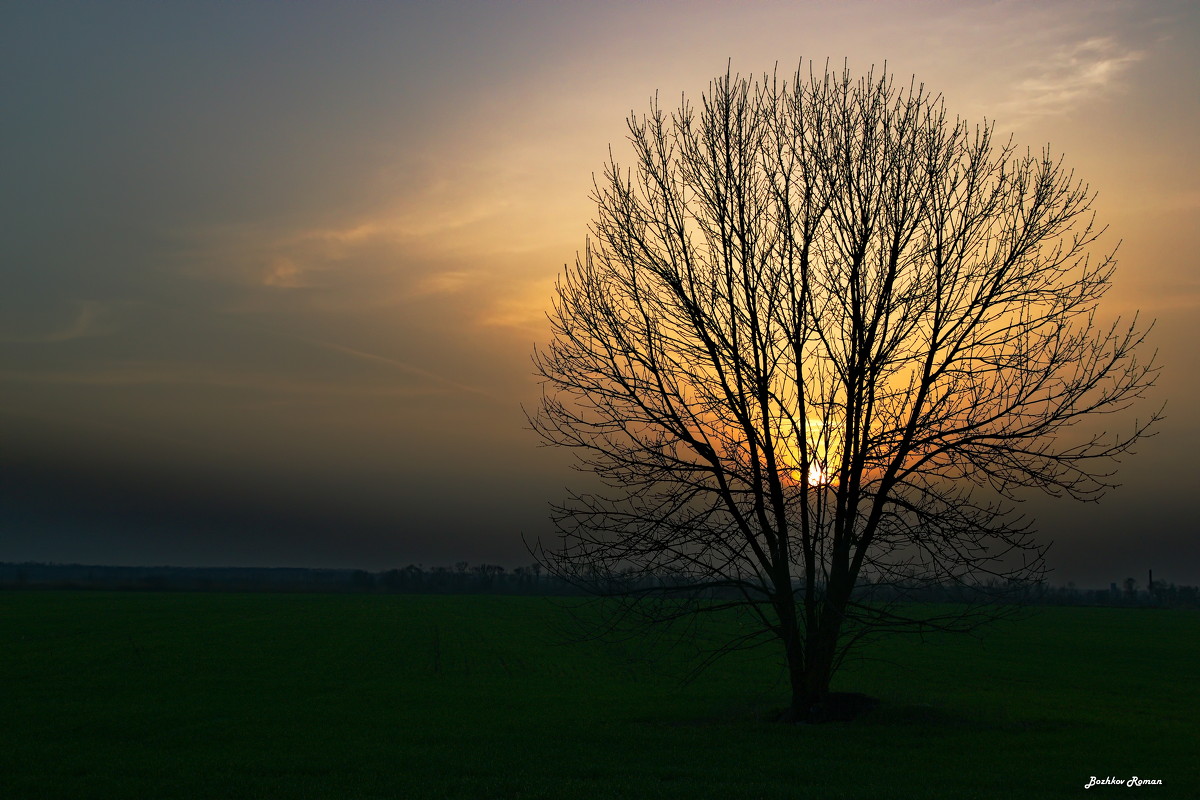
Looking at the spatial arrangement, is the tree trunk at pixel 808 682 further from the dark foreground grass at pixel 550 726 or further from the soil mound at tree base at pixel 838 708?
the dark foreground grass at pixel 550 726

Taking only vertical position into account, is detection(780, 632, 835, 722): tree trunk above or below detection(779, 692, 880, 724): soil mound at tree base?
above

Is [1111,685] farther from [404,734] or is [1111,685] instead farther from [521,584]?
[521,584]

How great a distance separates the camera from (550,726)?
2239cm

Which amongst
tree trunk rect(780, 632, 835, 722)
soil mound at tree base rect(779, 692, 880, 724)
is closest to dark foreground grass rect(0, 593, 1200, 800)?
soil mound at tree base rect(779, 692, 880, 724)

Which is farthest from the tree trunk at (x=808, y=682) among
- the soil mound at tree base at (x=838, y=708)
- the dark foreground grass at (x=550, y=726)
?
the dark foreground grass at (x=550, y=726)

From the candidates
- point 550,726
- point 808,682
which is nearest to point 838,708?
point 808,682

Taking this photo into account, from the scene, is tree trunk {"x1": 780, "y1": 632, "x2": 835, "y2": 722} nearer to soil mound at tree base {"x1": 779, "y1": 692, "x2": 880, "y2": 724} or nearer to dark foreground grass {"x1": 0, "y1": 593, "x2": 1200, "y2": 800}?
soil mound at tree base {"x1": 779, "y1": 692, "x2": 880, "y2": 724}

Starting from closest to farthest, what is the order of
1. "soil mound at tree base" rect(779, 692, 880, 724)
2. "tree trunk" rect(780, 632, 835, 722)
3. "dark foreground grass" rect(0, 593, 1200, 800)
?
"dark foreground grass" rect(0, 593, 1200, 800) → "tree trunk" rect(780, 632, 835, 722) → "soil mound at tree base" rect(779, 692, 880, 724)

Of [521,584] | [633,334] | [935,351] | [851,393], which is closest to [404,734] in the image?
[633,334]

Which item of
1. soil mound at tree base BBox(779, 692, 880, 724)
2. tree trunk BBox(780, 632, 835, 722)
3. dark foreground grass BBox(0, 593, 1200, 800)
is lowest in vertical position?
dark foreground grass BBox(0, 593, 1200, 800)

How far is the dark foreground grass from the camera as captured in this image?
14812mm

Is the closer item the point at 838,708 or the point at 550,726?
the point at 838,708

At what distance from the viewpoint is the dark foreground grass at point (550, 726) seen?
1481 cm

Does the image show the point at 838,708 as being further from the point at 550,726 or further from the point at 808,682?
the point at 550,726
